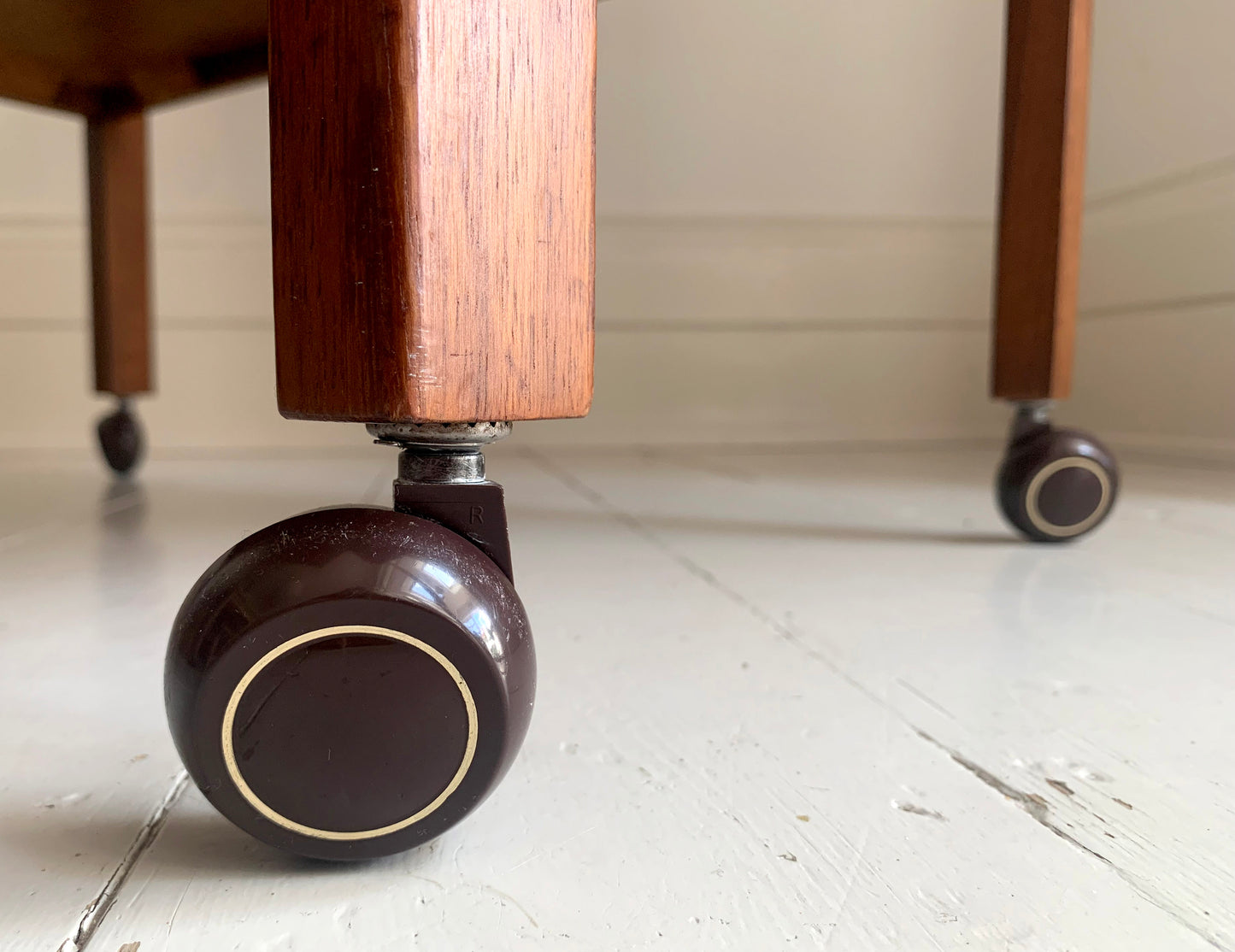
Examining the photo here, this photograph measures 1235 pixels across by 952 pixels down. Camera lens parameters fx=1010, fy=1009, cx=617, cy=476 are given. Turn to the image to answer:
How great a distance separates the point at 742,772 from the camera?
0.39m

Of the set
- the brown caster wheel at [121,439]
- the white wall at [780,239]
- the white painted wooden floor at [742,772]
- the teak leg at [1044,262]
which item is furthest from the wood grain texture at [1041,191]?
the brown caster wheel at [121,439]

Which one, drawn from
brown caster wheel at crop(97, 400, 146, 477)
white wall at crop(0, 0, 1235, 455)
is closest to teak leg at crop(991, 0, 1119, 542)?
white wall at crop(0, 0, 1235, 455)

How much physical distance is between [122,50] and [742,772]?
2.86 feet

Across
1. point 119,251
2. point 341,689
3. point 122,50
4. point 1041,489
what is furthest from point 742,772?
point 119,251

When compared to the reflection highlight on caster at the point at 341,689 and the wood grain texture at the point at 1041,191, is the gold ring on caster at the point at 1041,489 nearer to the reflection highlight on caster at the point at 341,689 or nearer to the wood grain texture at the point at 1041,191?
the wood grain texture at the point at 1041,191

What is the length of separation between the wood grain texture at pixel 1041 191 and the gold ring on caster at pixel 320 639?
0.70 metres

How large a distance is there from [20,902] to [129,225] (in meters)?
1.05

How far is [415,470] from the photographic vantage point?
0.35 metres

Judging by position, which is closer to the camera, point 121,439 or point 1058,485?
point 1058,485

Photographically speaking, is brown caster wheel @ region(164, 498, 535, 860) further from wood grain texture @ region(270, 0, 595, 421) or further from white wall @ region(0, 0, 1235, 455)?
white wall @ region(0, 0, 1235, 455)

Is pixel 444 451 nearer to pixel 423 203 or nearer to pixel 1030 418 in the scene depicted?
pixel 423 203

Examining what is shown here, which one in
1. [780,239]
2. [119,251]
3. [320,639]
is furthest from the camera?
[780,239]

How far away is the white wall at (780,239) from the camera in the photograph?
1624 mm

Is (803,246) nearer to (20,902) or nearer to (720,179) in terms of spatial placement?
(720,179)
